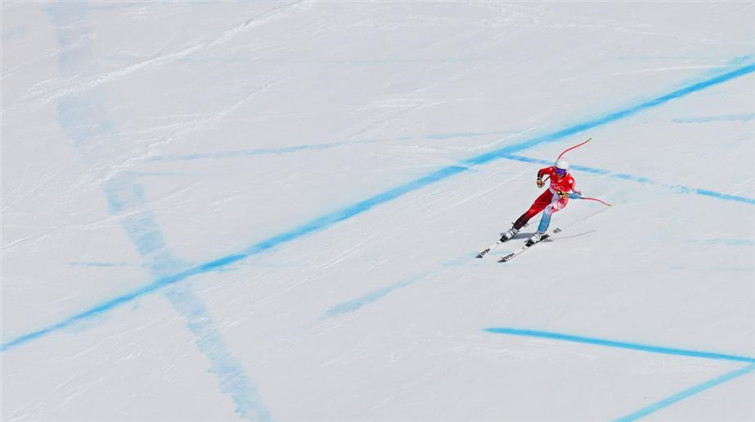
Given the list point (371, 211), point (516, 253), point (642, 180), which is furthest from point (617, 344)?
point (371, 211)

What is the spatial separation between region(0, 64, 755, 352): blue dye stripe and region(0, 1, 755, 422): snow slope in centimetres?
2

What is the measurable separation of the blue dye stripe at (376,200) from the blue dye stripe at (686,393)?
2.93m

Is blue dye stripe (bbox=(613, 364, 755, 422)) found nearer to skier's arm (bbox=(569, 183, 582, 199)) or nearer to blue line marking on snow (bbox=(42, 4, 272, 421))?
skier's arm (bbox=(569, 183, 582, 199))

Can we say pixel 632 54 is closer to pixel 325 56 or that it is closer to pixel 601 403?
pixel 325 56

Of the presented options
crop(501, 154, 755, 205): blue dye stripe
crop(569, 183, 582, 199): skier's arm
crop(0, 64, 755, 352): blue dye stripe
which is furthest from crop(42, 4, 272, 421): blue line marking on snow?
crop(501, 154, 755, 205): blue dye stripe

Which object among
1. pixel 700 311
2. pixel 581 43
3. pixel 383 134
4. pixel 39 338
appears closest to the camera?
pixel 700 311

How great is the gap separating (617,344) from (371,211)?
2.44m

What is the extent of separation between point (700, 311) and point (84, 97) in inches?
234

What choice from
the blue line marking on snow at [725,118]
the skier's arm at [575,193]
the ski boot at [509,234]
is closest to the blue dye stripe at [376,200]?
the blue line marking on snow at [725,118]

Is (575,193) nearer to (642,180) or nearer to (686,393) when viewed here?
(642,180)

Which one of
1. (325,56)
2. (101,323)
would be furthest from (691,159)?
(101,323)

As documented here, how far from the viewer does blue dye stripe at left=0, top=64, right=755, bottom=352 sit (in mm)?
9258

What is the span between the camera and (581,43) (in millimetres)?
11320

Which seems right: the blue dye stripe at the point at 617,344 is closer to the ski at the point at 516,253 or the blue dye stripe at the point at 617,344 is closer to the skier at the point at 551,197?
the ski at the point at 516,253
